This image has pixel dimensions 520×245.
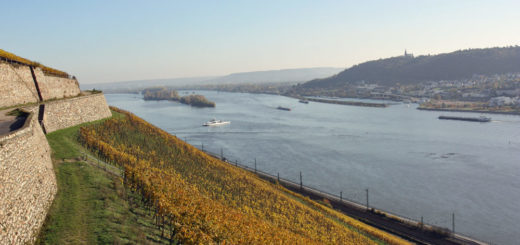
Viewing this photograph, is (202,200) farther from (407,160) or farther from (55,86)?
(407,160)

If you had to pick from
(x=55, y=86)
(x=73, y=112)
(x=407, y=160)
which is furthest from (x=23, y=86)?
(x=407, y=160)

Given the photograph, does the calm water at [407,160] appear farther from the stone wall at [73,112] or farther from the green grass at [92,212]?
the green grass at [92,212]

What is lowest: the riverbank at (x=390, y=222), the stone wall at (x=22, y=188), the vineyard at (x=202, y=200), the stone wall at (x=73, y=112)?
the riverbank at (x=390, y=222)

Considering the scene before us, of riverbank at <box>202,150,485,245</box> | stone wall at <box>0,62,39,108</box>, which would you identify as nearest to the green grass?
stone wall at <box>0,62,39,108</box>

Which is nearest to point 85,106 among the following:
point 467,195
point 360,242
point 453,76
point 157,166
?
point 157,166

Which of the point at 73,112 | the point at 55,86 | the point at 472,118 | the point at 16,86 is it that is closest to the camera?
the point at 16,86

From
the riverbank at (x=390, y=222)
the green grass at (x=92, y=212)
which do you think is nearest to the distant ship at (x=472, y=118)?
the riverbank at (x=390, y=222)
